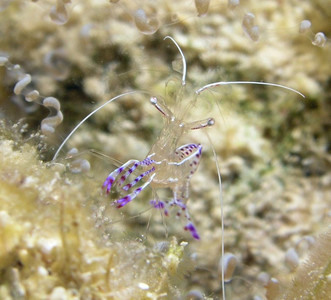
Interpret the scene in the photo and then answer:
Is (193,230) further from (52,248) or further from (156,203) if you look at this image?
(52,248)

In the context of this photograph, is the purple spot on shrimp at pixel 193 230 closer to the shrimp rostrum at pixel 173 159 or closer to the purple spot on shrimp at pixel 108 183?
the shrimp rostrum at pixel 173 159

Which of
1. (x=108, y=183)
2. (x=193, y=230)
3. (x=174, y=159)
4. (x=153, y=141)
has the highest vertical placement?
(x=108, y=183)

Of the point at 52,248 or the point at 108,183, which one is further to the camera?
the point at 108,183

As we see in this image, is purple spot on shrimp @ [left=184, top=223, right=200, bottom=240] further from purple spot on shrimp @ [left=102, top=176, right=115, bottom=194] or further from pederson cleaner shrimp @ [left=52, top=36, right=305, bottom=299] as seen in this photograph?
purple spot on shrimp @ [left=102, top=176, right=115, bottom=194]

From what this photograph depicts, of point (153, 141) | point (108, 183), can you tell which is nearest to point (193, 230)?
point (108, 183)

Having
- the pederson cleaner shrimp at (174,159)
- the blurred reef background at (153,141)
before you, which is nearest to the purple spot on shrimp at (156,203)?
the pederson cleaner shrimp at (174,159)

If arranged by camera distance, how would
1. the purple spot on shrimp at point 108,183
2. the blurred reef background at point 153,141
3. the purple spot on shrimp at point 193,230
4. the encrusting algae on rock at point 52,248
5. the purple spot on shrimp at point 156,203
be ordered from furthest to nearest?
the purple spot on shrimp at point 156,203 < the purple spot on shrimp at point 193,230 < the purple spot on shrimp at point 108,183 < the blurred reef background at point 153,141 < the encrusting algae on rock at point 52,248

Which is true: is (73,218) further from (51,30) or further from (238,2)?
(238,2)

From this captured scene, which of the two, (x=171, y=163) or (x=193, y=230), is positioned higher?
(x=171, y=163)
